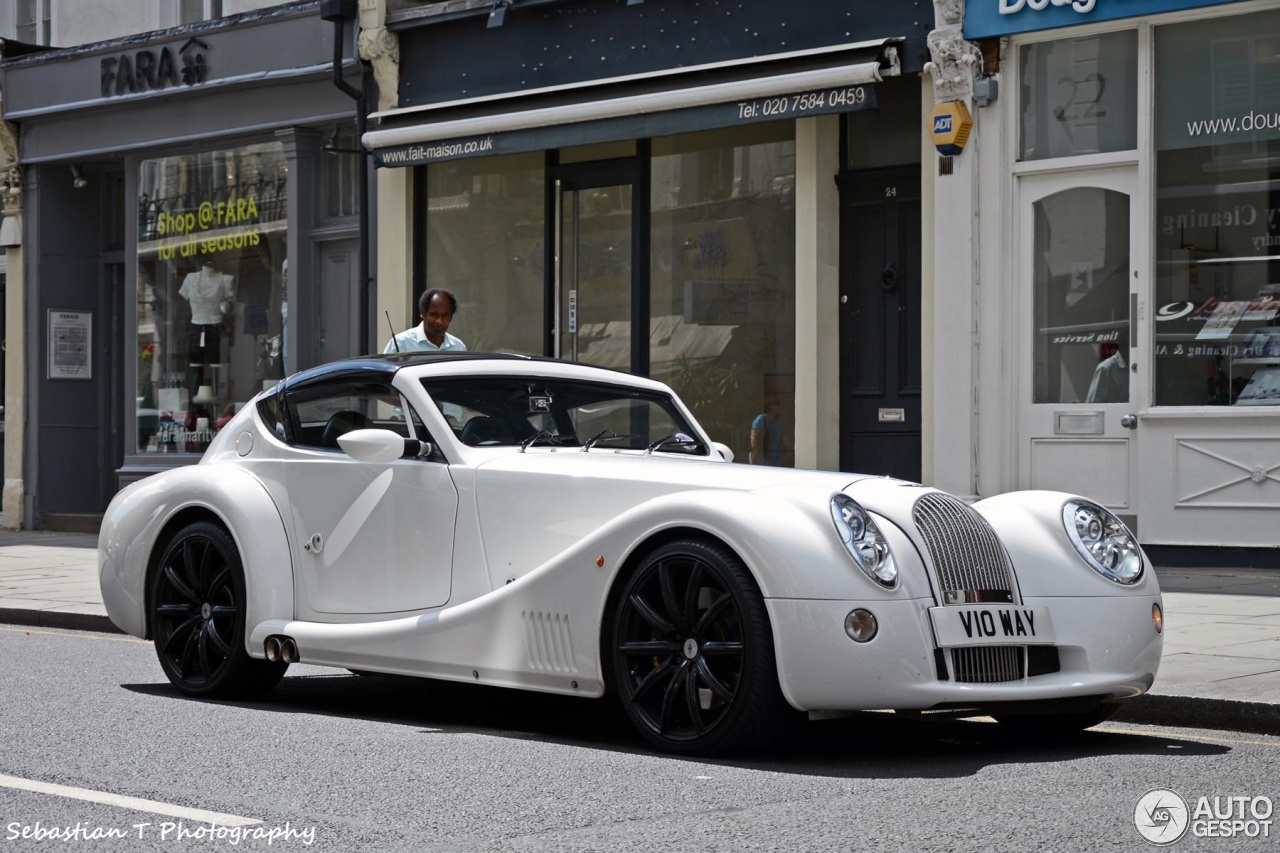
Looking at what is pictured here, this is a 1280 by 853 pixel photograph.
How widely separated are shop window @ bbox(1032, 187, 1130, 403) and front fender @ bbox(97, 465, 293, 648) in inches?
284

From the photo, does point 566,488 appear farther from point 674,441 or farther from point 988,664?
point 988,664

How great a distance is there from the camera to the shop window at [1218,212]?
12.8 m

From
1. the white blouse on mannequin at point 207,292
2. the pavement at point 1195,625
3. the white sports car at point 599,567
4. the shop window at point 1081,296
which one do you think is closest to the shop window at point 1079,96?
the shop window at point 1081,296

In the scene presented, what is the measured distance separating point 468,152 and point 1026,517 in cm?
1066

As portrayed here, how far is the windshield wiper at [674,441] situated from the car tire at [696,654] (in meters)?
1.50

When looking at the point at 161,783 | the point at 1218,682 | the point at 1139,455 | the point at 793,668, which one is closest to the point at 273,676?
the point at 161,783

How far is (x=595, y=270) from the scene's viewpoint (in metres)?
16.8

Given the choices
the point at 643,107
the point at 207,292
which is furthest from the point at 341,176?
the point at 643,107

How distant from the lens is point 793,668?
606cm

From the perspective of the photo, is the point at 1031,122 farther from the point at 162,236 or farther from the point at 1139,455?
the point at 162,236

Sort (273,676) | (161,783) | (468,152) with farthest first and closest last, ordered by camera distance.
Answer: (468,152) < (273,676) < (161,783)

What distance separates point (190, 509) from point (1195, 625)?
5.22 metres

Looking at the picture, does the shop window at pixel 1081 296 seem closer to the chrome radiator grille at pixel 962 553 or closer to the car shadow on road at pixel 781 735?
the car shadow on road at pixel 781 735
